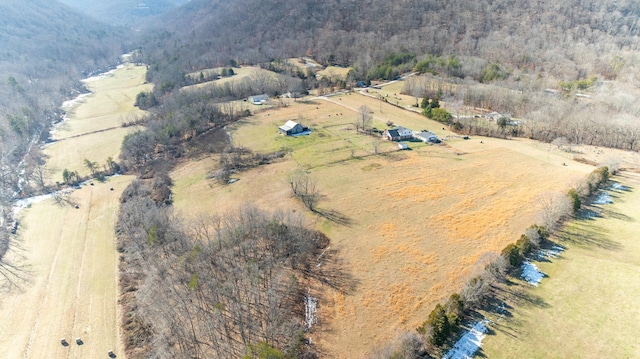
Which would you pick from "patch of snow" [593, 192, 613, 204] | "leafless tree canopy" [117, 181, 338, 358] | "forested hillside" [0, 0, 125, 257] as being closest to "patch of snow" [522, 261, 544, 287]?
"patch of snow" [593, 192, 613, 204]

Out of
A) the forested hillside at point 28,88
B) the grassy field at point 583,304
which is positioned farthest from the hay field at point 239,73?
the grassy field at point 583,304

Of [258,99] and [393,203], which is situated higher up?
[258,99]

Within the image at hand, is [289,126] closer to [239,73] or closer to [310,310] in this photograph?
[310,310]

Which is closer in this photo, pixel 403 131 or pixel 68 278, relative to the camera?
pixel 68 278

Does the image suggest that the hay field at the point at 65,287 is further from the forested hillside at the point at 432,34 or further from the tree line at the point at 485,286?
the forested hillside at the point at 432,34

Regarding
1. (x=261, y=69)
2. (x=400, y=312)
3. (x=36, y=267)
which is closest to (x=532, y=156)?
(x=400, y=312)

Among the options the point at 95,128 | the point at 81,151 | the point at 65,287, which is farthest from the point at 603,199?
the point at 95,128

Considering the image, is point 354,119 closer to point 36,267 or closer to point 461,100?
point 461,100
